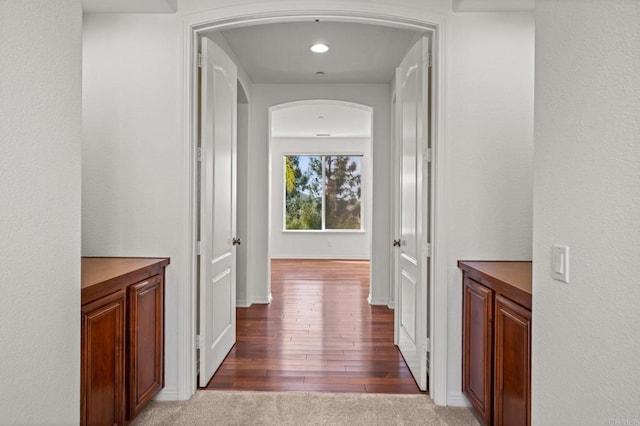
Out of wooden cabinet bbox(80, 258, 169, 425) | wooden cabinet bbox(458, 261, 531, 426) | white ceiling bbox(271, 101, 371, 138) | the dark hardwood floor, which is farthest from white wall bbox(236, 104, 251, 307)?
wooden cabinet bbox(458, 261, 531, 426)

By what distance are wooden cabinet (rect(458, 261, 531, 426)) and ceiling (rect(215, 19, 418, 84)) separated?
2.18 metres

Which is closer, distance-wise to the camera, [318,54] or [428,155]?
[428,155]

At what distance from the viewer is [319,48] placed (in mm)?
3998

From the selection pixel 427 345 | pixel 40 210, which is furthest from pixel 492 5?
pixel 40 210

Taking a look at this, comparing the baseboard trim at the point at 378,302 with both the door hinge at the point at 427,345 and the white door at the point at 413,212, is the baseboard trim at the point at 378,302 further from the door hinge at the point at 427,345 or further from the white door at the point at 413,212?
the door hinge at the point at 427,345

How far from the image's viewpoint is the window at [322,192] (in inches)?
392

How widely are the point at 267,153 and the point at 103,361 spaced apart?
3621 mm

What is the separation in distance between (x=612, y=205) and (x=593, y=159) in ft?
0.48

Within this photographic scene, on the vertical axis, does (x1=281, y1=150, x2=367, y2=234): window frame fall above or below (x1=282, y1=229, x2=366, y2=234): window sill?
above

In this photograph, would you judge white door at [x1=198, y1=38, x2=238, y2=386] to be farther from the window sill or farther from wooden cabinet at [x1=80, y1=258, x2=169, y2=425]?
the window sill

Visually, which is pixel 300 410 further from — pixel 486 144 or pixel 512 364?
pixel 486 144

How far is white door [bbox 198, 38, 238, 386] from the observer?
274cm

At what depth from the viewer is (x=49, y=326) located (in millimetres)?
1203

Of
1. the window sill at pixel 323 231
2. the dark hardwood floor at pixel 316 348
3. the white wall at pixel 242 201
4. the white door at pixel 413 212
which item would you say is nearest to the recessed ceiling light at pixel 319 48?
the white door at pixel 413 212
